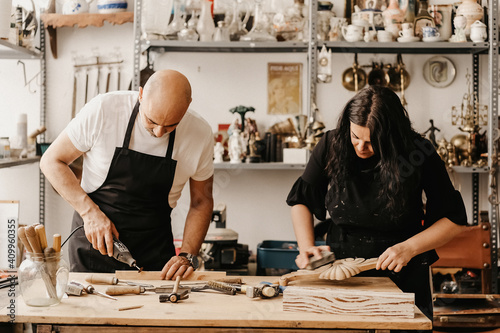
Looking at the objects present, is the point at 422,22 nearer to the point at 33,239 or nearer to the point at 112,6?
the point at 112,6

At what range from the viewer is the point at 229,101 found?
3.92 metres

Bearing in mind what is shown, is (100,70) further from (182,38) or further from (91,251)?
(91,251)

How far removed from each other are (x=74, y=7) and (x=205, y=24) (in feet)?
2.82

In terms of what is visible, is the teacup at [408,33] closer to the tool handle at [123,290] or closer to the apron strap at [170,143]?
the apron strap at [170,143]

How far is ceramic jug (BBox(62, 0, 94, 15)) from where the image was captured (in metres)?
3.72

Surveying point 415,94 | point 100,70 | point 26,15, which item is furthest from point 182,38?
point 415,94

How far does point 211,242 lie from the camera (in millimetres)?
3373

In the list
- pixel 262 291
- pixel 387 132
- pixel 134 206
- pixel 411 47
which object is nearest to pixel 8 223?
pixel 134 206

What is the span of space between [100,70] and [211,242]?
1422mm

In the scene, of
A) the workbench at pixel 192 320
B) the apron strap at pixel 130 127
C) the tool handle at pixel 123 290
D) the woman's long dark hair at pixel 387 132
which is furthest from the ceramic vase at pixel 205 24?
the workbench at pixel 192 320

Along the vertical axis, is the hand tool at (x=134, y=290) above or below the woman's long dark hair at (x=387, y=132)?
below

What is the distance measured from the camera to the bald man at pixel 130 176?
223 cm

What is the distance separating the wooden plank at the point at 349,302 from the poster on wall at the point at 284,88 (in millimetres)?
2295

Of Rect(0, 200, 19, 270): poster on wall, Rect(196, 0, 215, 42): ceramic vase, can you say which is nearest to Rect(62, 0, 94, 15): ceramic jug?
Rect(196, 0, 215, 42): ceramic vase
